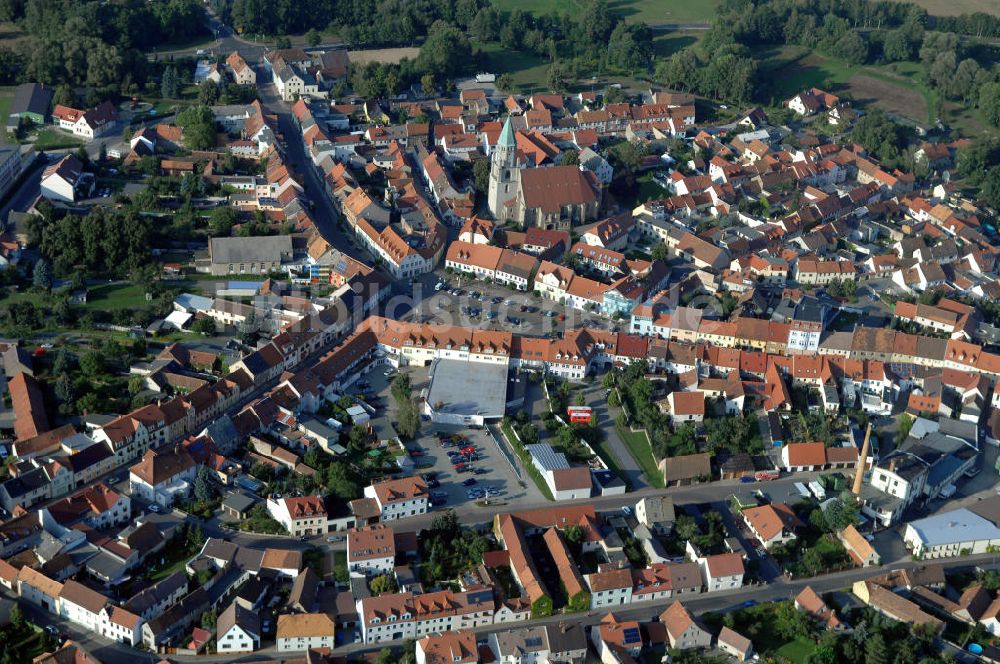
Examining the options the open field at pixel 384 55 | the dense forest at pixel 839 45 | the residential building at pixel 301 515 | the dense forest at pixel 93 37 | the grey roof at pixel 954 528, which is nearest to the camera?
the residential building at pixel 301 515

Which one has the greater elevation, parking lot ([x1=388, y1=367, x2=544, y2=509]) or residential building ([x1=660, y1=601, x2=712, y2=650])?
parking lot ([x1=388, y1=367, x2=544, y2=509])

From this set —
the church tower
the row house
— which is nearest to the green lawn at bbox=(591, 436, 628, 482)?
the row house

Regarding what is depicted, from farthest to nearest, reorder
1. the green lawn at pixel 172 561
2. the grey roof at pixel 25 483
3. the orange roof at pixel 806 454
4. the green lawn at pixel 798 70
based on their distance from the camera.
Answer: the green lawn at pixel 798 70, the orange roof at pixel 806 454, the grey roof at pixel 25 483, the green lawn at pixel 172 561

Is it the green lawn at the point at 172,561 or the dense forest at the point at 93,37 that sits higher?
the dense forest at the point at 93,37

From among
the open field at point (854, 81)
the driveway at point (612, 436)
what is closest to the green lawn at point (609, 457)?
the driveway at point (612, 436)

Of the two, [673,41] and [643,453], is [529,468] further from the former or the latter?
[673,41]

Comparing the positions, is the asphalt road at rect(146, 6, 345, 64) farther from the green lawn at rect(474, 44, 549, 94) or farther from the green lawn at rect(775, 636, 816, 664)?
the green lawn at rect(775, 636, 816, 664)

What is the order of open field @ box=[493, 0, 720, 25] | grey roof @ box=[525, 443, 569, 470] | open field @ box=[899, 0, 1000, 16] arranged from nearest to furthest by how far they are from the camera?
grey roof @ box=[525, 443, 569, 470], open field @ box=[493, 0, 720, 25], open field @ box=[899, 0, 1000, 16]

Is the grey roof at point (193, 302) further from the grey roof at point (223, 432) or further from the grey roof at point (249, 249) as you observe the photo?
the grey roof at point (223, 432)

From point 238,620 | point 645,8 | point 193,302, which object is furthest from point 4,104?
point 645,8
